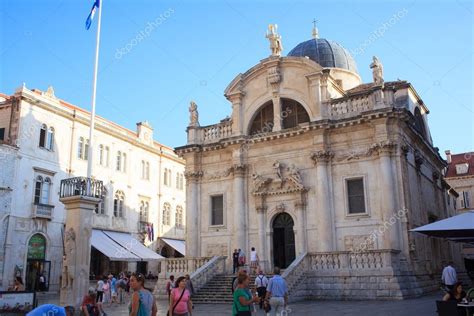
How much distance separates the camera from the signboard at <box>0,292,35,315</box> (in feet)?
32.4

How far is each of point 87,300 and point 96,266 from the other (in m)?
28.8

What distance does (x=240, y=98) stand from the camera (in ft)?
94.2

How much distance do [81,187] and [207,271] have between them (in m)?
10.5

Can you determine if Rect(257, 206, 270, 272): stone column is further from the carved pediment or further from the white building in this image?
the white building

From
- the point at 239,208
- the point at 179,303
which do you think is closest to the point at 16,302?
the point at 179,303

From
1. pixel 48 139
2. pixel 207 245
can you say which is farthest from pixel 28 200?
pixel 207 245

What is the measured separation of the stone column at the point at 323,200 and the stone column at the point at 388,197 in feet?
9.10

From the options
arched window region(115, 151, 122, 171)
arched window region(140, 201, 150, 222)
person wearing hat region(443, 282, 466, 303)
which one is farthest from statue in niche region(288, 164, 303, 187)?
arched window region(140, 201, 150, 222)

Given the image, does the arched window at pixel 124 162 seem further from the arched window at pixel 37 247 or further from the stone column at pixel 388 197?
the stone column at pixel 388 197

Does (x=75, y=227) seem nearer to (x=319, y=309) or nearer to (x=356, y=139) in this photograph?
(x=319, y=309)

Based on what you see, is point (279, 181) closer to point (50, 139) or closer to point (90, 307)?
point (90, 307)

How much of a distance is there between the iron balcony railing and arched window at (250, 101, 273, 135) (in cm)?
1364

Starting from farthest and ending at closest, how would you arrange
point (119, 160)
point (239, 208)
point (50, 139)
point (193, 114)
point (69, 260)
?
point (119, 160), point (50, 139), point (193, 114), point (239, 208), point (69, 260)

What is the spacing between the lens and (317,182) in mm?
24828
